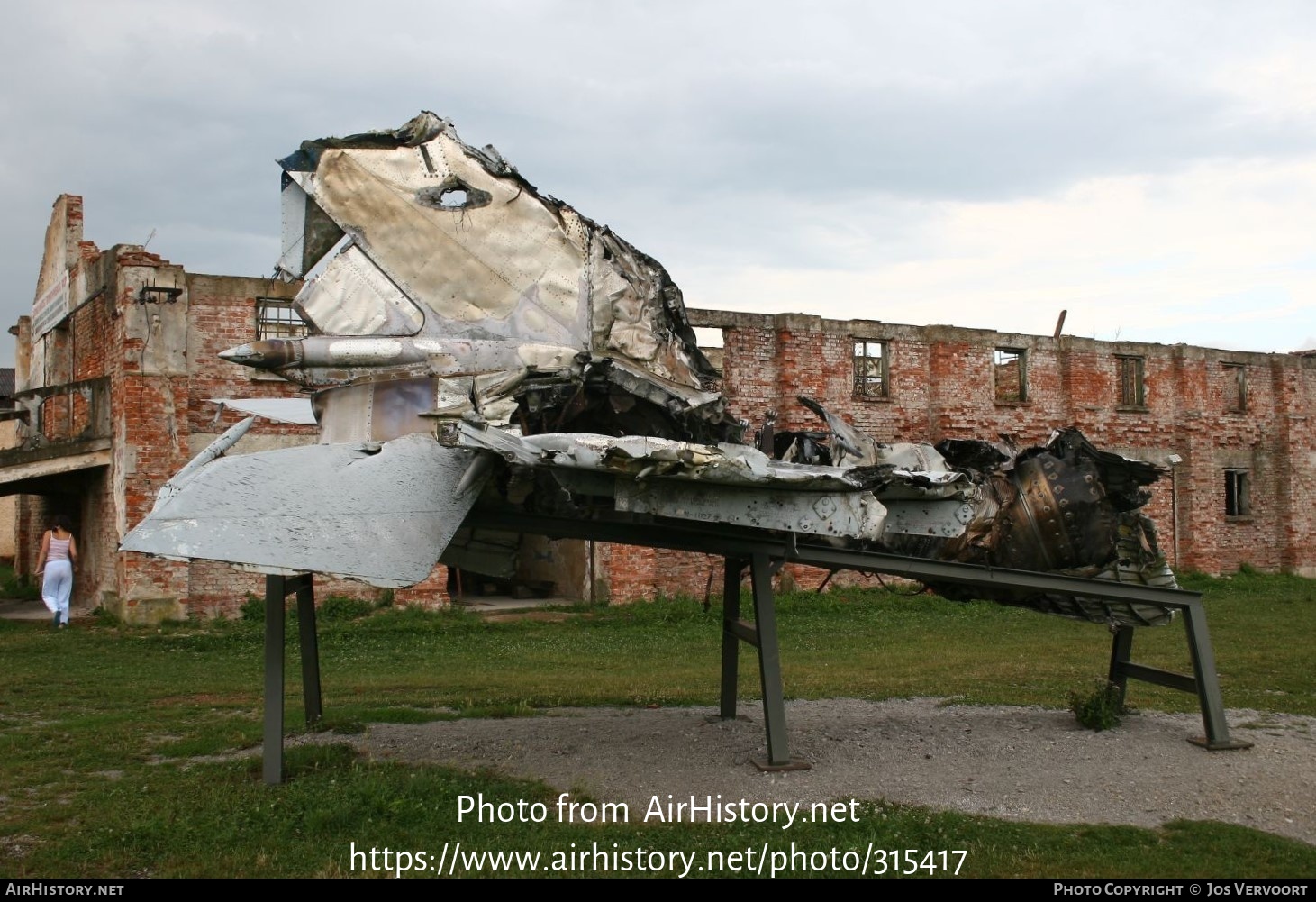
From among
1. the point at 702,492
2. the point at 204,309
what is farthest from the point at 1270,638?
the point at 204,309

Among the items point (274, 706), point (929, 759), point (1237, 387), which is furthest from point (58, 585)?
point (1237, 387)

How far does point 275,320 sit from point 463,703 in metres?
9.51

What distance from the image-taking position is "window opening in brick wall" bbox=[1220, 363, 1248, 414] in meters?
25.2

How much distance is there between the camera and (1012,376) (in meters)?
24.3

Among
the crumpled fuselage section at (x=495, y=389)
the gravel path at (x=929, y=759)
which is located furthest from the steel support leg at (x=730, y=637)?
the crumpled fuselage section at (x=495, y=389)

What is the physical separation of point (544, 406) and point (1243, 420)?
23.3m

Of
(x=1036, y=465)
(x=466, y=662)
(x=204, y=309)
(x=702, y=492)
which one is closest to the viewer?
(x=702, y=492)

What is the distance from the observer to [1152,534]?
A: 848cm

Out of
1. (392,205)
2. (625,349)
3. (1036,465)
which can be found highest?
(392,205)

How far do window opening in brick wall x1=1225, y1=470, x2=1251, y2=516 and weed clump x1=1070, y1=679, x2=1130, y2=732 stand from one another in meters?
18.9

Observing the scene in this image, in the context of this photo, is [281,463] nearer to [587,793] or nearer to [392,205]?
[392,205]

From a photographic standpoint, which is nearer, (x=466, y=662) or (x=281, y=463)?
(x=281, y=463)

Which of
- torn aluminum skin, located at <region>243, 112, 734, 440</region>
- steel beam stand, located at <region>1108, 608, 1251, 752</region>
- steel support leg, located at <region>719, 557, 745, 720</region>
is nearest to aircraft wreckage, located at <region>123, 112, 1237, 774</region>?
torn aluminum skin, located at <region>243, 112, 734, 440</region>

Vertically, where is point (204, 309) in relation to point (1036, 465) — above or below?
above
